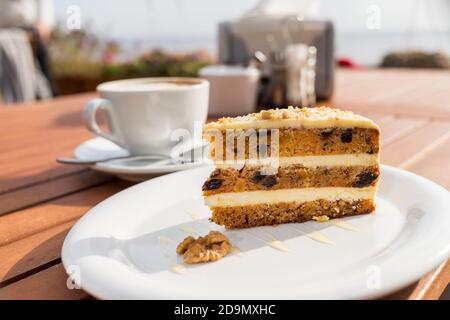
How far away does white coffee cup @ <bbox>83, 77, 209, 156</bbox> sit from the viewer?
1.47 m

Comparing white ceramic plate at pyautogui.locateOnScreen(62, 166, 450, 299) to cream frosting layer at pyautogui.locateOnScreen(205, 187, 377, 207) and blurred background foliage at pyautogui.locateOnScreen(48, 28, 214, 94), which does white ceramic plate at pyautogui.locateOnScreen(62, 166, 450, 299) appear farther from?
blurred background foliage at pyautogui.locateOnScreen(48, 28, 214, 94)

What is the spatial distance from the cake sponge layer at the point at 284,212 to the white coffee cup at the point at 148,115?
18.1 inches

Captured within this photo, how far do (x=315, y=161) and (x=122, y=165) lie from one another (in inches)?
21.0

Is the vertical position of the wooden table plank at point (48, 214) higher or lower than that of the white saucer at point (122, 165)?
lower

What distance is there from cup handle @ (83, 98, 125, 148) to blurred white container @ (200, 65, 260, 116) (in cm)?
81

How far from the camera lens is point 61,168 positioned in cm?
154

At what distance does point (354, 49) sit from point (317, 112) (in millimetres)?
22981

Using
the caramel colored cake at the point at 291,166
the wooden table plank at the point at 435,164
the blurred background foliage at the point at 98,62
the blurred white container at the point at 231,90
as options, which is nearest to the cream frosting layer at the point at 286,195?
the caramel colored cake at the point at 291,166

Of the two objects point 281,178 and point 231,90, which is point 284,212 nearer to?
point 281,178

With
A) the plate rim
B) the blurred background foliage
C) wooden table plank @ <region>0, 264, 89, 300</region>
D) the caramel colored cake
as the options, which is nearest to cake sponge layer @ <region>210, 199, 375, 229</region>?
the caramel colored cake

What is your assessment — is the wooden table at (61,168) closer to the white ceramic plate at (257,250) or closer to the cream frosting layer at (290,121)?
the white ceramic plate at (257,250)

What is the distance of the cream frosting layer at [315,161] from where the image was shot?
Answer: 1170 millimetres

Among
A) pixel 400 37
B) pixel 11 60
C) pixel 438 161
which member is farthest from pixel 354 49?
pixel 438 161

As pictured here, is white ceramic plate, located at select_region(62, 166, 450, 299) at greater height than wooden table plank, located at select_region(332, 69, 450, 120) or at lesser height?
greater
